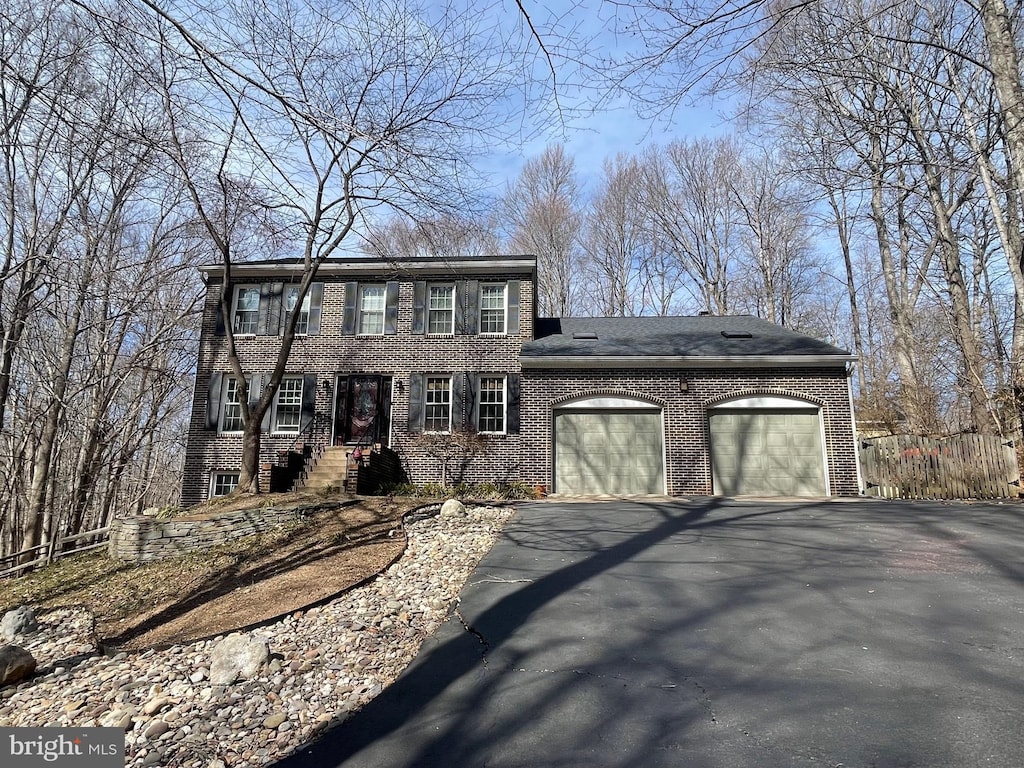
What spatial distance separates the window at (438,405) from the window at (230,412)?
15.9ft

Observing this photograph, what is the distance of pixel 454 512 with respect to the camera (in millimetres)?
9336

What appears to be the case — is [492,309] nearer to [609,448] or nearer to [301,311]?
[609,448]

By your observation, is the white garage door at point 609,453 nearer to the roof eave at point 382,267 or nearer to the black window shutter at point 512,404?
the black window shutter at point 512,404

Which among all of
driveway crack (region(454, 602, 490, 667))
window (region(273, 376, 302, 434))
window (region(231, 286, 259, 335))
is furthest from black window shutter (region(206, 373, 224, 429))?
driveway crack (region(454, 602, 490, 667))

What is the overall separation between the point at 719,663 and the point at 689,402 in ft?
31.8

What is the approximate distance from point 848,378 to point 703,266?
13.4m

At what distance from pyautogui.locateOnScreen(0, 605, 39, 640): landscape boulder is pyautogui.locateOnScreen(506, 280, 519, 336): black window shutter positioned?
1052 cm

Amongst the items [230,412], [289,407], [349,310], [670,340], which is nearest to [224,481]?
[230,412]

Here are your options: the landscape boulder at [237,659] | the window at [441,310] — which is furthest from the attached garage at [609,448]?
the landscape boulder at [237,659]

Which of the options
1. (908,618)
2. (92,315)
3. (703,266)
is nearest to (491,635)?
(908,618)

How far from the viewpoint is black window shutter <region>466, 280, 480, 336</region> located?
1464 centimetres

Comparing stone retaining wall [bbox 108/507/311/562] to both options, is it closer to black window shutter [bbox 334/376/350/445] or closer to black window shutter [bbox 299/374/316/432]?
black window shutter [bbox 334/376/350/445]

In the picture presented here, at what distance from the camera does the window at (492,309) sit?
14703 mm

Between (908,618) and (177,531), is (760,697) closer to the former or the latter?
(908,618)
